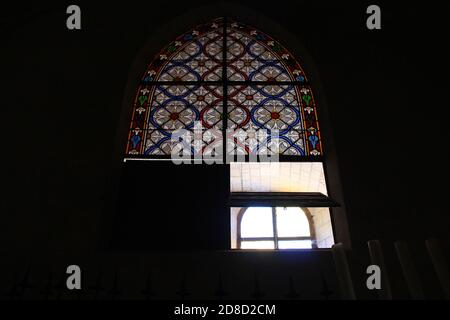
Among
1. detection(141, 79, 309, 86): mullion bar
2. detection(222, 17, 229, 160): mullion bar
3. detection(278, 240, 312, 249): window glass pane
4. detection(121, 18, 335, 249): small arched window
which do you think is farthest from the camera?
detection(141, 79, 309, 86): mullion bar

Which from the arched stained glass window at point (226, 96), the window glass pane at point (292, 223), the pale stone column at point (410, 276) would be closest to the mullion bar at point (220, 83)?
the arched stained glass window at point (226, 96)

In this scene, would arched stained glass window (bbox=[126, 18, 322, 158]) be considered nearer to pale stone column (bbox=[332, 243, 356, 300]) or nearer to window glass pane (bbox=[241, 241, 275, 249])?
window glass pane (bbox=[241, 241, 275, 249])

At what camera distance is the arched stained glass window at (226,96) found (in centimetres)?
434

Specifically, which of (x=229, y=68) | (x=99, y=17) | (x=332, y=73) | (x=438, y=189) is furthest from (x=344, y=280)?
(x=99, y=17)

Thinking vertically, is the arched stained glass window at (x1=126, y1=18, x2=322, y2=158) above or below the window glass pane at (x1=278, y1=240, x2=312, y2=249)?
above

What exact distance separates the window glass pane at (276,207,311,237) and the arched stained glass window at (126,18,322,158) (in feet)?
2.14

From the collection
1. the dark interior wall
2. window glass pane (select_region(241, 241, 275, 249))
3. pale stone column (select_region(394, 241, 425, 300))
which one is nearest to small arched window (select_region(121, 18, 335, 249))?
window glass pane (select_region(241, 241, 275, 249))

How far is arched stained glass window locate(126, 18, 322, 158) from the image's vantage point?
4.34 metres

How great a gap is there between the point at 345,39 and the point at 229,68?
143 cm

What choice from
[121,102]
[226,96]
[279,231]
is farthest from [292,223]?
[121,102]

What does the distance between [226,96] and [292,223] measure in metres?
1.70

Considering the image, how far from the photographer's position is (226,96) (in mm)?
4707

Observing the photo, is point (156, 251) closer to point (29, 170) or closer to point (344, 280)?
point (29, 170)

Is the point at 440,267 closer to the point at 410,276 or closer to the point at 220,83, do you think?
the point at 410,276
